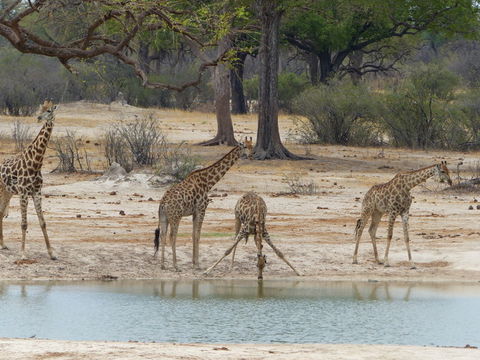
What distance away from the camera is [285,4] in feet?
94.1

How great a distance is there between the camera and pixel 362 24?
4291 centimetres

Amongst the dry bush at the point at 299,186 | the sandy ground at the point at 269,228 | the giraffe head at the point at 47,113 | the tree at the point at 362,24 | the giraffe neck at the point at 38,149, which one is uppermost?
the tree at the point at 362,24

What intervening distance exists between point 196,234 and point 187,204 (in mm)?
498

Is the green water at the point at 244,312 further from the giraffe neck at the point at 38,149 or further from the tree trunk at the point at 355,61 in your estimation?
the tree trunk at the point at 355,61

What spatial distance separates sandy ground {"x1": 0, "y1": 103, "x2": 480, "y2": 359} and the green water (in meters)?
0.76

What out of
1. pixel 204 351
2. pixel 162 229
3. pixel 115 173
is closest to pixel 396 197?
pixel 162 229

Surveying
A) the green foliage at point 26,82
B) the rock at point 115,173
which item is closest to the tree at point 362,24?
the rock at point 115,173

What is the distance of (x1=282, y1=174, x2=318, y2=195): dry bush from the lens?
77.3 ft

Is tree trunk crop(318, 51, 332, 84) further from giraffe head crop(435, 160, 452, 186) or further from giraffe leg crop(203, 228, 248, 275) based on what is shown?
giraffe leg crop(203, 228, 248, 275)

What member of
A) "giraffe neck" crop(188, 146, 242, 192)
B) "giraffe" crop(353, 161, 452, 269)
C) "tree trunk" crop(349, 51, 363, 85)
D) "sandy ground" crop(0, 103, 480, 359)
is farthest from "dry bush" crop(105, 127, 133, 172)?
"tree trunk" crop(349, 51, 363, 85)

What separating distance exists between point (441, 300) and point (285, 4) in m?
17.0

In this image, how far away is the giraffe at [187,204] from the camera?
1470 centimetres

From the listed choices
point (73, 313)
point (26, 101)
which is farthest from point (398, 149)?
point (73, 313)

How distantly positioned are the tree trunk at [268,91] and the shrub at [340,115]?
446 cm
